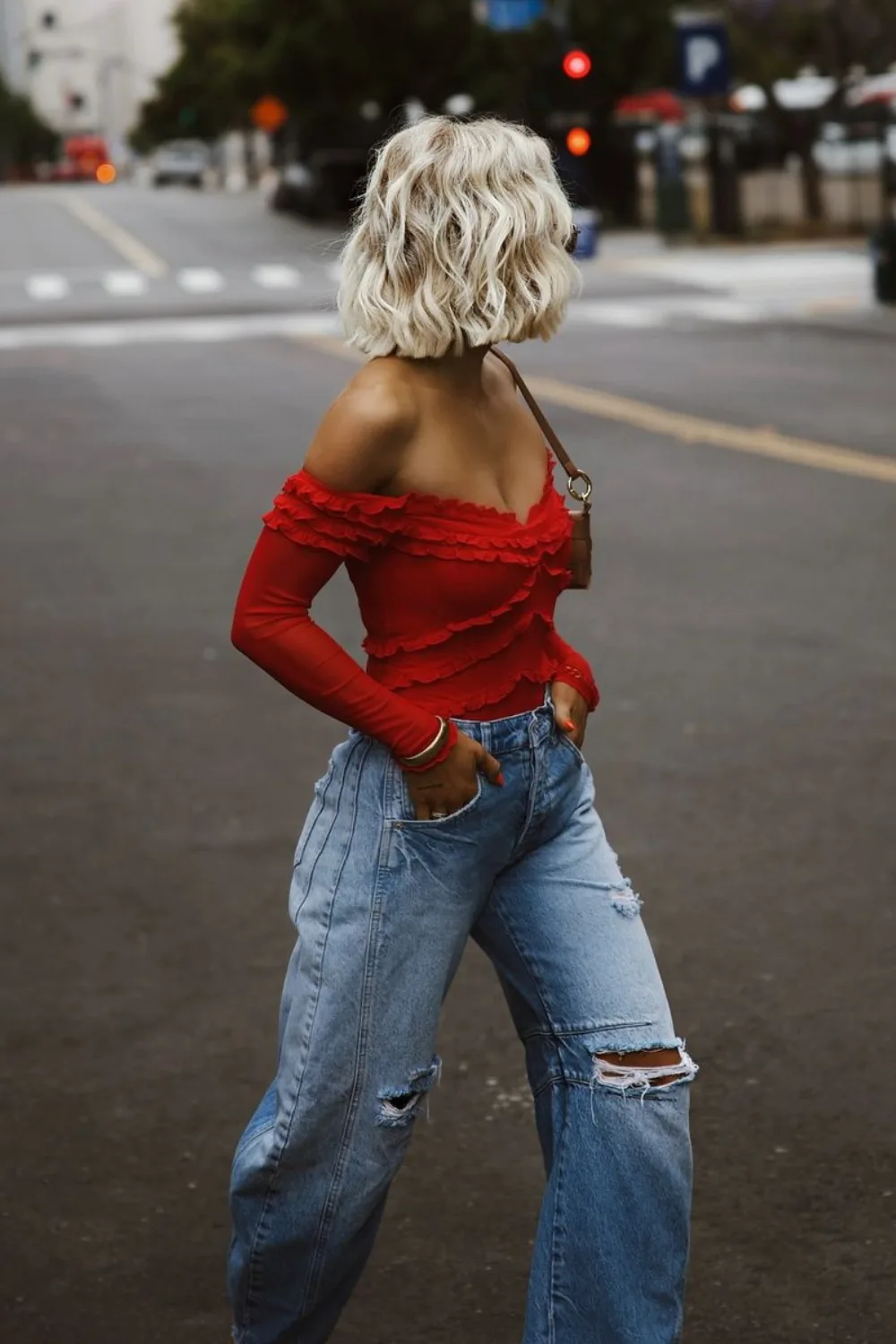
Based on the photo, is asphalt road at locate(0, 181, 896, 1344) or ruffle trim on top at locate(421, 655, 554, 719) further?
asphalt road at locate(0, 181, 896, 1344)

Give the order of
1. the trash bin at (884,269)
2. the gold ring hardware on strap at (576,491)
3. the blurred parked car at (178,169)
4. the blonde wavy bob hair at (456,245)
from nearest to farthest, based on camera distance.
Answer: the blonde wavy bob hair at (456,245) → the gold ring hardware on strap at (576,491) → the trash bin at (884,269) → the blurred parked car at (178,169)

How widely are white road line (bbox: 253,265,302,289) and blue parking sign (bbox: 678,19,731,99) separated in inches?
296

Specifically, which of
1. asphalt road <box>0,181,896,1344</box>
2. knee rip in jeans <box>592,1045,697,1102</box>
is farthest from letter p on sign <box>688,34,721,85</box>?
knee rip in jeans <box>592,1045,697,1102</box>

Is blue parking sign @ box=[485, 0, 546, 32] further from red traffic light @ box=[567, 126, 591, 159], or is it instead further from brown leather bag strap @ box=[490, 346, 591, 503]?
brown leather bag strap @ box=[490, 346, 591, 503]

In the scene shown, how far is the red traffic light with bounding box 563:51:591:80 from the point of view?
3650 cm

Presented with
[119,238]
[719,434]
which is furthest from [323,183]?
[719,434]

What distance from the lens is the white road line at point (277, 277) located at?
36344 mm

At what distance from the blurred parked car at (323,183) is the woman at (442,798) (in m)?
53.2

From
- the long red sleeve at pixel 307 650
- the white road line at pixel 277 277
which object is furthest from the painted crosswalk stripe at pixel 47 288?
the long red sleeve at pixel 307 650

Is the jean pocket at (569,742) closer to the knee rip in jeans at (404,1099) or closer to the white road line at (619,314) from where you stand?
the knee rip in jeans at (404,1099)

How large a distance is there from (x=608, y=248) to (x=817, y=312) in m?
17.7

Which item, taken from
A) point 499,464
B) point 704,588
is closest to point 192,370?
point 704,588

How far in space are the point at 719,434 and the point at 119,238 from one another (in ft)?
121

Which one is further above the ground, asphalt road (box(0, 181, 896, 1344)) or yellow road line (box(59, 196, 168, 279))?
asphalt road (box(0, 181, 896, 1344))
